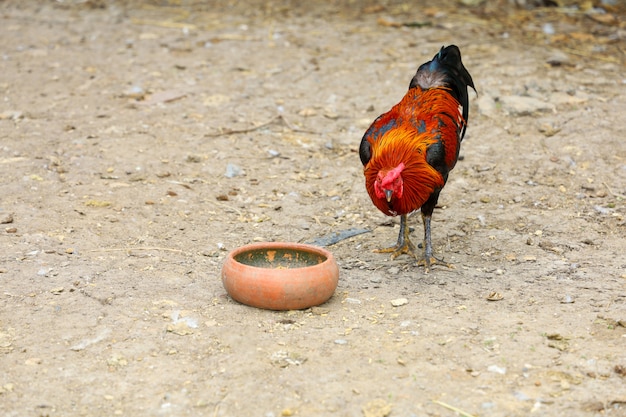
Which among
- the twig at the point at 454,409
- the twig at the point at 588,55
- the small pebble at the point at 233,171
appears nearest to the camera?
the twig at the point at 454,409

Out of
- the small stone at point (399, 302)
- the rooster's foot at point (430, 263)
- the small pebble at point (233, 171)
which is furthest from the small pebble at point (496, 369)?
the small pebble at point (233, 171)

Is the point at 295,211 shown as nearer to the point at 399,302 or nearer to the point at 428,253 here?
the point at 428,253

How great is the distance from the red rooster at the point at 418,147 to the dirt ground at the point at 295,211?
0.56 m

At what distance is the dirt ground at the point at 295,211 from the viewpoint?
3830 mm

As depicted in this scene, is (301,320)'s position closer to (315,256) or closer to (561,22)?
(315,256)

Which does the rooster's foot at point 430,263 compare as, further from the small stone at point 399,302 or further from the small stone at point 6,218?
the small stone at point 6,218

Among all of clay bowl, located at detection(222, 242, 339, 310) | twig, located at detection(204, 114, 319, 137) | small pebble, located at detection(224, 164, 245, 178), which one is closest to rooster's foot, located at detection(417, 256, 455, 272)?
clay bowl, located at detection(222, 242, 339, 310)

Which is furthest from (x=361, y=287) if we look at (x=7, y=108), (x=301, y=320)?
(x=7, y=108)

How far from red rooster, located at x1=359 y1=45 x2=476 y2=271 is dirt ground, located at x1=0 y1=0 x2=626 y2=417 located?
0.56m

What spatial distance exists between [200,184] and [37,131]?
2.16m

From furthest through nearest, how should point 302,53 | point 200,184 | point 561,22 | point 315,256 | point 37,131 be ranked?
point 561,22, point 302,53, point 37,131, point 200,184, point 315,256

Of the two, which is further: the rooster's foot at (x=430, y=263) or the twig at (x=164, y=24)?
the twig at (x=164, y=24)

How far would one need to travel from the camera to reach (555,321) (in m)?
4.47

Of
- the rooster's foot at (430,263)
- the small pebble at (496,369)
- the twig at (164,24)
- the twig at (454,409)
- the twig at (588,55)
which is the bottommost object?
the rooster's foot at (430,263)
